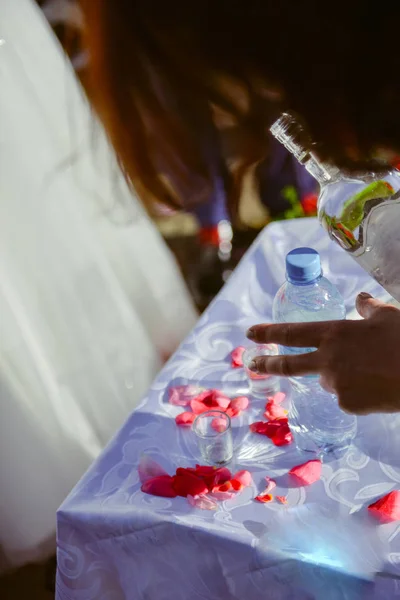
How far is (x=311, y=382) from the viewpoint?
0.91 meters

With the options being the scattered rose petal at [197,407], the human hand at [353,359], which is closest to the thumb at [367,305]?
the human hand at [353,359]

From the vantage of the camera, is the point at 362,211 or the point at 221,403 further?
the point at 221,403

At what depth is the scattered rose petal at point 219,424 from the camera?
0.85 m

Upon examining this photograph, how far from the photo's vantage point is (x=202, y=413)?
891mm

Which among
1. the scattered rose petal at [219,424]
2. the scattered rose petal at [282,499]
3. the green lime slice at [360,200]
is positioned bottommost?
the scattered rose petal at [282,499]

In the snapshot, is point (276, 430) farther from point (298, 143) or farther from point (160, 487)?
point (298, 143)

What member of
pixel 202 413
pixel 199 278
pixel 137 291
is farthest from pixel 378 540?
pixel 199 278

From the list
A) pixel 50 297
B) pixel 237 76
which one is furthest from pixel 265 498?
pixel 50 297

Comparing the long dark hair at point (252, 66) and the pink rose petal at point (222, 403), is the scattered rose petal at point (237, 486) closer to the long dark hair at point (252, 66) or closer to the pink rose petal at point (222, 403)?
the pink rose petal at point (222, 403)

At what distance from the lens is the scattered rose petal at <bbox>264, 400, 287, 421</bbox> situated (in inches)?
36.1

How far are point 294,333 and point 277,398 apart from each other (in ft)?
0.89

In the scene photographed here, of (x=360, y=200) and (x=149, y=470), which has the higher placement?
(x=360, y=200)

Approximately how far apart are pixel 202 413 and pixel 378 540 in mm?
301

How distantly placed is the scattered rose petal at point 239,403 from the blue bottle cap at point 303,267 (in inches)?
8.7
